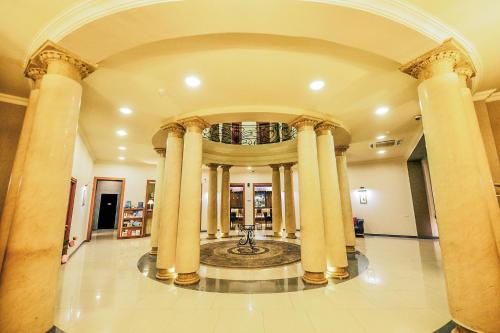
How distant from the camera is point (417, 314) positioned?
11.0ft

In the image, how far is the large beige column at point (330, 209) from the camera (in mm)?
5371

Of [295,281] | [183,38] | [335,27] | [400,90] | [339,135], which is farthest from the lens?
[339,135]

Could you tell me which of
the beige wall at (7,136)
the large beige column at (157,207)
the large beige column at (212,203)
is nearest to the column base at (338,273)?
the large beige column at (157,207)

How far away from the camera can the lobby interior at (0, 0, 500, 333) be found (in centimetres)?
262

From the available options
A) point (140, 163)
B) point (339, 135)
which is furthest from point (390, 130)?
point (140, 163)

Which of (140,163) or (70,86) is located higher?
(140,163)

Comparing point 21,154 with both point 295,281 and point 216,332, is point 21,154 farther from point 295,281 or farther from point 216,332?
point 295,281

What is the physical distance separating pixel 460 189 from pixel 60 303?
6.32m

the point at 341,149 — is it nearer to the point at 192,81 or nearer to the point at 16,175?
the point at 192,81

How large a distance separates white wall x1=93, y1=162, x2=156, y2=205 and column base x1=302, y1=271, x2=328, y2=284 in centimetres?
1044

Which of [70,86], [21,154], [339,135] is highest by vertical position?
[339,135]

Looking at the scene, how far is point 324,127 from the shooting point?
224 inches

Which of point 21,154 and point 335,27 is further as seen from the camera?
point 21,154

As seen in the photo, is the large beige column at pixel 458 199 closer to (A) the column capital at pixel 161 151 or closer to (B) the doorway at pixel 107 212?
(A) the column capital at pixel 161 151
